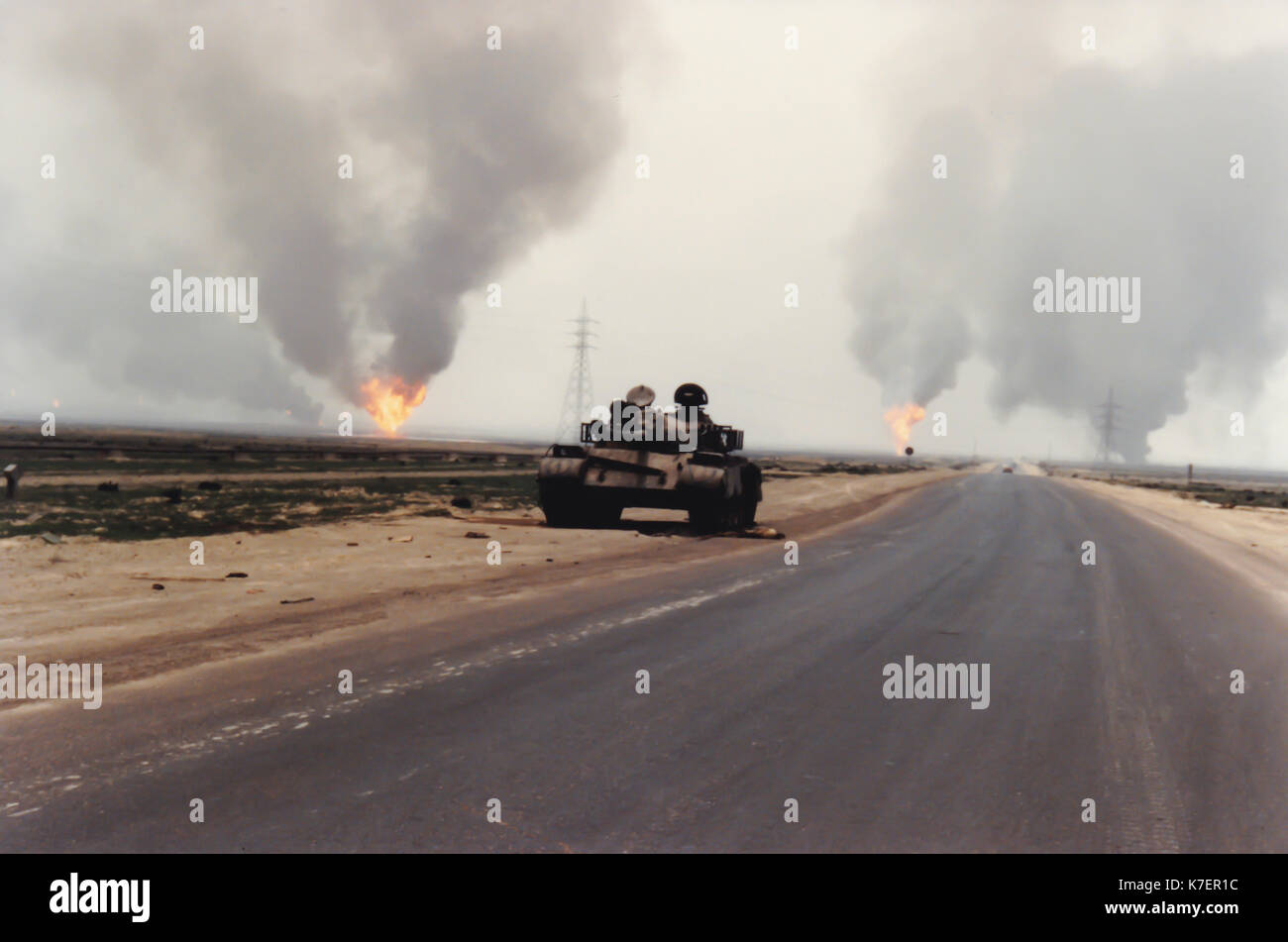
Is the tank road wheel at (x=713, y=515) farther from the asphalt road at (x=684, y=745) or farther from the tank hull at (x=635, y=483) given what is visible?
the asphalt road at (x=684, y=745)

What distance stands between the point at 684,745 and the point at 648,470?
13845mm

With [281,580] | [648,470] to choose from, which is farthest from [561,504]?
[281,580]

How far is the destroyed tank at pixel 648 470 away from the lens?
18625mm

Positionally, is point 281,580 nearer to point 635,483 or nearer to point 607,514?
point 635,483

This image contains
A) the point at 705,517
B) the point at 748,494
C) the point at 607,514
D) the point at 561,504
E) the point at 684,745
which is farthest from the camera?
the point at 748,494

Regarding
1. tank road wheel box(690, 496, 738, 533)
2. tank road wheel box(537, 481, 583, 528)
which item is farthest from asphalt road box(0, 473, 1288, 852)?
tank road wheel box(537, 481, 583, 528)

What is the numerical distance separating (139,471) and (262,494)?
15374mm

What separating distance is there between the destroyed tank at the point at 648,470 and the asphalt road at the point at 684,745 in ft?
30.5

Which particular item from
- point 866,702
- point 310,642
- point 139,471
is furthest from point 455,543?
point 139,471

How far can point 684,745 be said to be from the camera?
5109mm

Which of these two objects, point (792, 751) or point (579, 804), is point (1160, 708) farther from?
point (579, 804)

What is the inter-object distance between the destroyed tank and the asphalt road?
9.29 meters

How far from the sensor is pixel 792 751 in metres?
5.05

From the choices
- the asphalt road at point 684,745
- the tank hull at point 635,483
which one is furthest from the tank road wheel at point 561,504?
the asphalt road at point 684,745
